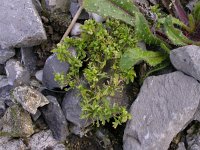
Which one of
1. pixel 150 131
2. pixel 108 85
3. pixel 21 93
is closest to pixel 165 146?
pixel 150 131

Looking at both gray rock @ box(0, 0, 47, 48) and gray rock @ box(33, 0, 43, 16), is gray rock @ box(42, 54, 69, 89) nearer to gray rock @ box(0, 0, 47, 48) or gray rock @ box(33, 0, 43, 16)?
gray rock @ box(0, 0, 47, 48)

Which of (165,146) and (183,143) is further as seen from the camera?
(183,143)

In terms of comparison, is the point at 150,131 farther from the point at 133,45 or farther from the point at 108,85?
the point at 133,45

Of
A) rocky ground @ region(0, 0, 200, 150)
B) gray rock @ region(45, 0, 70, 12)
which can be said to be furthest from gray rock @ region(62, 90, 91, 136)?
gray rock @ region(45, 0, 70, 12)

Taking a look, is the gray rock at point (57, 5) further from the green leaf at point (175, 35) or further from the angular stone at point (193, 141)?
the angular stone at point (193, 141)

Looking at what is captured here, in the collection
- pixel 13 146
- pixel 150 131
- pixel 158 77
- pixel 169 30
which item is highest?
pixel 169 30

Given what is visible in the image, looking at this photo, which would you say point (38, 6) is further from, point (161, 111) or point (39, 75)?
point (161, 111)

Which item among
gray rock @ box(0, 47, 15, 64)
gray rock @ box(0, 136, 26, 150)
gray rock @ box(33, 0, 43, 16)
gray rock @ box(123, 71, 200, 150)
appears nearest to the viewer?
gray rock @ box(123, 71, 200, 150)
